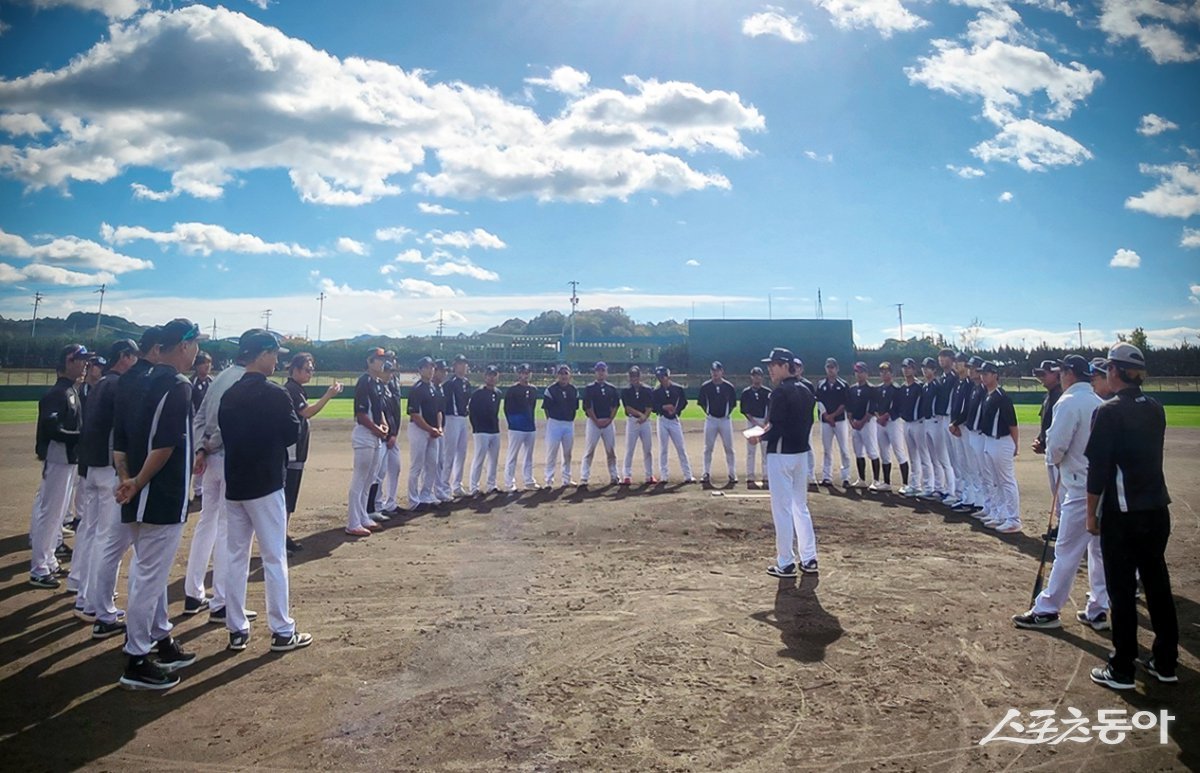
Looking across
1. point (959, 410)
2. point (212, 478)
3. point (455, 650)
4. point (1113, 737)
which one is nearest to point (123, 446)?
point (212, 478)

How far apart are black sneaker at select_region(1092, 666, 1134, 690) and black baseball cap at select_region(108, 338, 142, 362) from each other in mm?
8315

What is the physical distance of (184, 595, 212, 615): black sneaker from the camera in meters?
5.81

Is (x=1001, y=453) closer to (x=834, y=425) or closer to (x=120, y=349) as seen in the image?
(x=834, y=425)

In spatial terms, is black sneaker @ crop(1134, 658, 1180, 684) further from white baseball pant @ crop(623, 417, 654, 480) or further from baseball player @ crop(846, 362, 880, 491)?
white baseball pant @ crop(623, 417, 654, 480)

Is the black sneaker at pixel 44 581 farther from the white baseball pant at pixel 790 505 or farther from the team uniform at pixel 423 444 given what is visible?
the white baseball pant at pixel 790 505

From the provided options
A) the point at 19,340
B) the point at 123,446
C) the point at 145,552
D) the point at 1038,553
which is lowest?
the point at 1038,553

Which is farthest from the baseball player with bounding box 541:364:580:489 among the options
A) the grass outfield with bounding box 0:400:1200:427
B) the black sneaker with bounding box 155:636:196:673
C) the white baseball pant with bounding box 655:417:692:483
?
the grass outfield with bounding box 0:400:1200:427

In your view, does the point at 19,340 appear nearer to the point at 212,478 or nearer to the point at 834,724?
the point at 212,478

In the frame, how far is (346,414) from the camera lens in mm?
30031

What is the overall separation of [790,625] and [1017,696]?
166cm

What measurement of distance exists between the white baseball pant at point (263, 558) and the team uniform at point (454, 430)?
6.40m

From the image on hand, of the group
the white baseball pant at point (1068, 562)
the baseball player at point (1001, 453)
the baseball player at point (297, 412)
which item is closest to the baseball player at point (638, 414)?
the baseball player at point (1001, 453)

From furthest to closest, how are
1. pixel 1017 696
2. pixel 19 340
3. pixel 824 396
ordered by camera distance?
pixel 19 340 → pixel 824 396 → pixel 1017 696

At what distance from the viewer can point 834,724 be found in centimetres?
385
